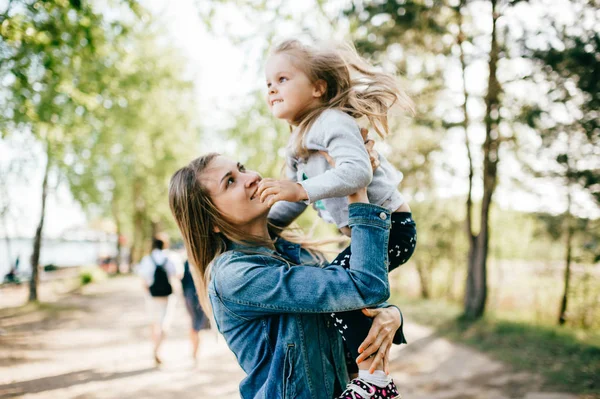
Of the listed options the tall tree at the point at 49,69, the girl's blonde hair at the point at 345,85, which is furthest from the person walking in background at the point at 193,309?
the girl's blonde hair at the point at 345,85

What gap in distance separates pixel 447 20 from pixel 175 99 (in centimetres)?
1452

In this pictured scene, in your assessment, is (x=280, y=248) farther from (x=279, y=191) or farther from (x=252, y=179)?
(x=279, y=191)

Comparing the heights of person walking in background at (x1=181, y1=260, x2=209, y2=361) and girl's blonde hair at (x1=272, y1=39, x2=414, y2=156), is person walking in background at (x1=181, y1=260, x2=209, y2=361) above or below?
below

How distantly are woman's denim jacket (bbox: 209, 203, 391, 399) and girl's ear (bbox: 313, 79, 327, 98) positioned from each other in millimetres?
619

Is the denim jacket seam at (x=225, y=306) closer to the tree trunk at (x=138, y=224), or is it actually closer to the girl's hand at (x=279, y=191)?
the girl's hand at (x=279, y=191)

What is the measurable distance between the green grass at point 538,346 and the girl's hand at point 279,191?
6.77 meters

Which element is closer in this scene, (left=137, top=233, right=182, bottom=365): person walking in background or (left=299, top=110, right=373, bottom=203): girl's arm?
(left=299, top=110, right=373, bottom=203): girl's arm

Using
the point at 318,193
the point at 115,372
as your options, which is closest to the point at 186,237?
the point at 318,193

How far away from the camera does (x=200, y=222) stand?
202 centimetres

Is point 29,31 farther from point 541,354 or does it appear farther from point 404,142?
point 541,354

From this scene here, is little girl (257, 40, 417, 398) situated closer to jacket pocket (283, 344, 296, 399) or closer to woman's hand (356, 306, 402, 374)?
woman's hand (356, 306, 402, 374)

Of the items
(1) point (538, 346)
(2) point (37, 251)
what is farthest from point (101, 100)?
(1) point (538, 346)

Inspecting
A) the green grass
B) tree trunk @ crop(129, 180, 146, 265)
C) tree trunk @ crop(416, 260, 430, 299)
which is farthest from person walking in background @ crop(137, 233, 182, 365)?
tree trunk @ crop(129, 180, 146, 265)

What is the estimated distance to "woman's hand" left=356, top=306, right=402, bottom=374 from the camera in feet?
5.59
